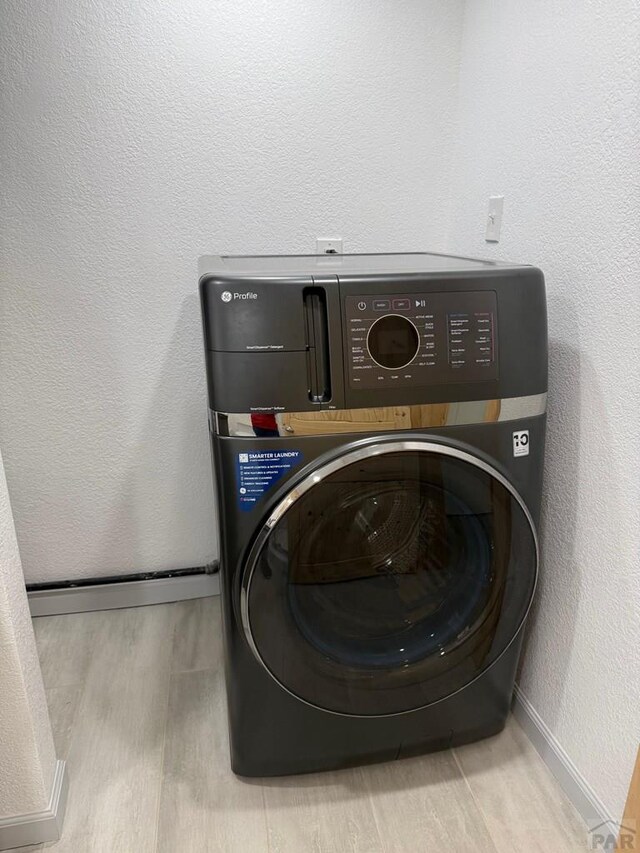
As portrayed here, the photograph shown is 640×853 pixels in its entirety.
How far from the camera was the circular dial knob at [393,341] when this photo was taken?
100 cm

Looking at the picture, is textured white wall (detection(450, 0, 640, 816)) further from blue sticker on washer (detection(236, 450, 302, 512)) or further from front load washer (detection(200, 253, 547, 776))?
blue sticker on washer (detection(236, 450, 302, 512))

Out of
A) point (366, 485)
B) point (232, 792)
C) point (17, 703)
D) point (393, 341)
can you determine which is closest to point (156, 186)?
point (393, 341)

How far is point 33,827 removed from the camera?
1116 mm

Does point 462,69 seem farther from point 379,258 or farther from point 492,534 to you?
point 492,534

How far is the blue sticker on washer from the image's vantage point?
39.2 inches

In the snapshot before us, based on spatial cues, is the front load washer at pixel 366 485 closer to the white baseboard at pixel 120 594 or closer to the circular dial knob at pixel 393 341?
the circular dial knob at pixel 393 341

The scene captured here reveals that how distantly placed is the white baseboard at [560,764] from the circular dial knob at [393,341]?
88 centimetres

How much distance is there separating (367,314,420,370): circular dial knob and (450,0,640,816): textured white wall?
0.34 metres

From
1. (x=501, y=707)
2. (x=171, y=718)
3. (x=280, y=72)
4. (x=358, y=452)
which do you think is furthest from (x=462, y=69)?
(x=171, y=718)

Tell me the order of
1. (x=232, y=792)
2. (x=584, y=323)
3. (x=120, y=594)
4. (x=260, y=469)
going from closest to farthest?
(x=260, y=469)
(x=584, y=323)
(x=232, y=792)
(x=120, y=594)

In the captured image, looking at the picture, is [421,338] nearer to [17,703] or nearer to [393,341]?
[393,341]

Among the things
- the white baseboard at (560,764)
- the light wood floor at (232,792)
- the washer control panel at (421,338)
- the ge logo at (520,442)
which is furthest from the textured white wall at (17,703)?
the white baseboard at (560,764)

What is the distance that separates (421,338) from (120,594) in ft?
4.19

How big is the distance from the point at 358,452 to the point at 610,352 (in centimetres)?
47
